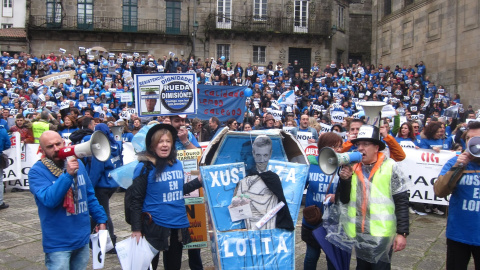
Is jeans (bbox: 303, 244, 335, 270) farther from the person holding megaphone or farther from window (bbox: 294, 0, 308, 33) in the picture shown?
window (bbox: 294, 0, 308, 33)

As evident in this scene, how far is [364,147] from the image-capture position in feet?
13.0

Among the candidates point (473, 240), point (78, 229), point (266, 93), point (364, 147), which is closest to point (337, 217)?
point (364, 147)

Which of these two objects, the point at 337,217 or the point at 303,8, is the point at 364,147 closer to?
the point at 337,217

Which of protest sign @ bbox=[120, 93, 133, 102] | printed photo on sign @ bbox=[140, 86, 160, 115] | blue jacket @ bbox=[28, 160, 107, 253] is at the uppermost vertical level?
protest sign @ bbox=[120, 93, 133, 102]

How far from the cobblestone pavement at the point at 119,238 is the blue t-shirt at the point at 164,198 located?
1.49 meters

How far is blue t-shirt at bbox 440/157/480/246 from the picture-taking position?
3918mm

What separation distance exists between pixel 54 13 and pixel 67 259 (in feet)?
101

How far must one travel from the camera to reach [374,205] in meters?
3.83

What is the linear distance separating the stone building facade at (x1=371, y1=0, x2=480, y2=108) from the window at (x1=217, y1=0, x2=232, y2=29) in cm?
1009

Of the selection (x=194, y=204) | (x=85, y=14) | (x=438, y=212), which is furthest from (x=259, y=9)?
(x=194, y=204)

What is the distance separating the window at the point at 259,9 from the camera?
3173 cm

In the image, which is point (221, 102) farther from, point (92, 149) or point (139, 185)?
point (92, 149)

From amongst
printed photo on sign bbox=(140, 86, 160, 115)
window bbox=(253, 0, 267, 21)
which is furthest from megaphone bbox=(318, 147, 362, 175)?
window bbox=(253, 0, 267, 21)

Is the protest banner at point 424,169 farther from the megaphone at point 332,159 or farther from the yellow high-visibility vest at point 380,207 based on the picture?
the megaphone at point 332,159
